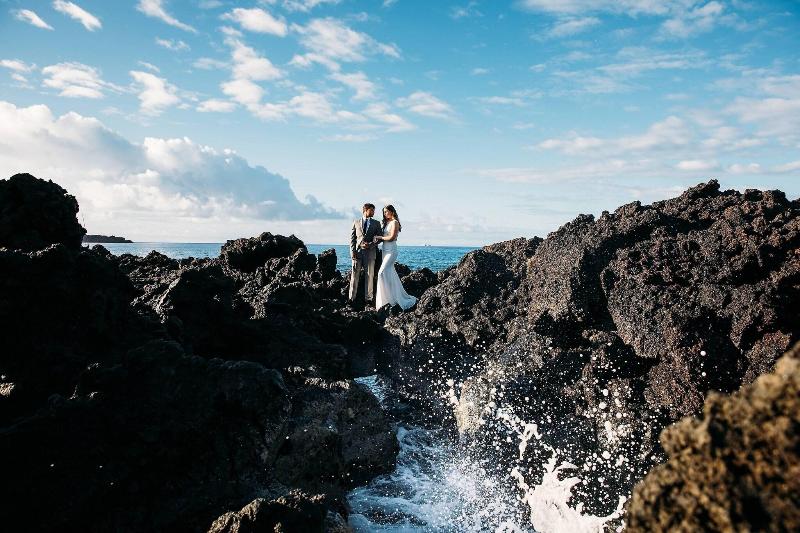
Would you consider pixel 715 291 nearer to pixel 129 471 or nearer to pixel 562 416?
pixel 562 416

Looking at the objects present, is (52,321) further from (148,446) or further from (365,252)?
(365,252)

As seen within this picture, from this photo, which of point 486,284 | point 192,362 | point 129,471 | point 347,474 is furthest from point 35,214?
point 486,284

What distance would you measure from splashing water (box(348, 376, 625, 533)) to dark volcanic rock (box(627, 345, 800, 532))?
12.1ft

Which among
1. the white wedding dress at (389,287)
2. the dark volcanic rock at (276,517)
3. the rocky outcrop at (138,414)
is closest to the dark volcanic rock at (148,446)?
the rocky outcrop at (138,414)

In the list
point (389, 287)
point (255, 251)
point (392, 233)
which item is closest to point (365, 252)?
point (392, 233)

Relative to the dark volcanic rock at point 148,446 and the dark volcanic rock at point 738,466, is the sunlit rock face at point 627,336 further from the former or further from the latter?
the dark volcanic rock at point 738,466

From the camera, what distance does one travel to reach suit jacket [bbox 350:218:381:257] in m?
13.4

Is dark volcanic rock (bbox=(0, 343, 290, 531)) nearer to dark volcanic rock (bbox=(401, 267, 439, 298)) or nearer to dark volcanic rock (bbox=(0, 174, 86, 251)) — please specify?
dark volcanic rock (bbox=(0, 174, 86, 251))

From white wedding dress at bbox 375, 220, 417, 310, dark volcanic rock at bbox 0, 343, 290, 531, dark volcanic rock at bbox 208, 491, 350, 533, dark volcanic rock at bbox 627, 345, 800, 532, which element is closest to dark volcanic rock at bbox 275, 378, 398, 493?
dark volcanic rock at bbox 0, 343, 290, 531

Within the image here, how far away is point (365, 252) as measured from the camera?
1352 cm

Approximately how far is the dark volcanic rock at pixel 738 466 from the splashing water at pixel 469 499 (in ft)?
12.1

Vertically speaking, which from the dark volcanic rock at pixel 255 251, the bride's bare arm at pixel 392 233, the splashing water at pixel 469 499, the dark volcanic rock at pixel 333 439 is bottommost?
the splashing water at pixel 469 499

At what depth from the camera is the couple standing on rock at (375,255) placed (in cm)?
1283

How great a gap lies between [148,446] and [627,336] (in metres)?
5.11
